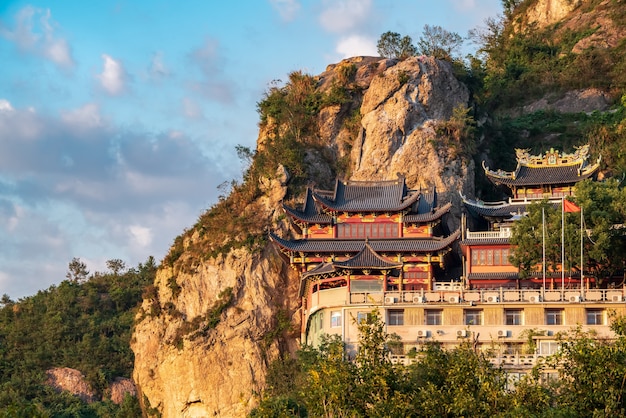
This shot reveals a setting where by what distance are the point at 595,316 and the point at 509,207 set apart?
1061 cm

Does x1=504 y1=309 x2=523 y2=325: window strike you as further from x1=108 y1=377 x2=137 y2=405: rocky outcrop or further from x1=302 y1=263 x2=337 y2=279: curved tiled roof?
x1=108 y1=377 x2=137 y2=405: rocky outcrop

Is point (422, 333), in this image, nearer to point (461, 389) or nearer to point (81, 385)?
point (461, 389)

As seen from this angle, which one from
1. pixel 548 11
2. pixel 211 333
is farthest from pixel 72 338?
pixel 548 11

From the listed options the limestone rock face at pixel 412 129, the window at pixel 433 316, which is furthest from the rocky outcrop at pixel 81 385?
the window at pixel 433 316

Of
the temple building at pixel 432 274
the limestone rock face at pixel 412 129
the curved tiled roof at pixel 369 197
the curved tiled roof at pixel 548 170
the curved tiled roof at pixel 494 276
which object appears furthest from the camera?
the limestone rock face at pixel 412 129

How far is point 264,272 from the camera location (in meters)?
54.2

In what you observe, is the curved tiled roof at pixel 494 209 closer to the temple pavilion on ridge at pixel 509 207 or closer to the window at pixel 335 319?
the temple pavilion on ridge at pixel 509 207

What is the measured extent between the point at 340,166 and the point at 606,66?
968 inches

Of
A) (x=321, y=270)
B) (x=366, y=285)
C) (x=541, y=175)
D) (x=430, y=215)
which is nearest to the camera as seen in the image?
(x=366, y=285)

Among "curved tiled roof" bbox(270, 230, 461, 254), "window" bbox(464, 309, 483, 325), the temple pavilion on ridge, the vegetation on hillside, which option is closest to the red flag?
the temple pavilion on ridge

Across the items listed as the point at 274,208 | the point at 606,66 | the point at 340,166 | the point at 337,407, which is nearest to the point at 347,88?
the point at 340,166

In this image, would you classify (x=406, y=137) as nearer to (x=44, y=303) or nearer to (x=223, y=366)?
(x=223, y=366)

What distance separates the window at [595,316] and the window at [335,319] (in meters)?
9.62

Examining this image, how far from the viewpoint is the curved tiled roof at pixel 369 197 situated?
179 feet
